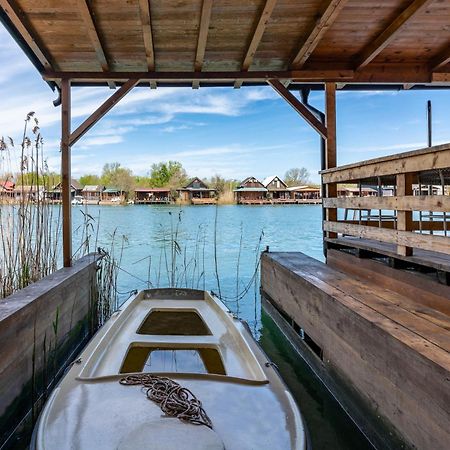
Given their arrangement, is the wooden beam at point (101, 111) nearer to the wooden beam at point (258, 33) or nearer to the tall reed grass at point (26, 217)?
the tall reed grass at point (26, 217)

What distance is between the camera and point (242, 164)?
4675 centimetres

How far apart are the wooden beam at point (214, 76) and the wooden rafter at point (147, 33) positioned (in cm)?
17

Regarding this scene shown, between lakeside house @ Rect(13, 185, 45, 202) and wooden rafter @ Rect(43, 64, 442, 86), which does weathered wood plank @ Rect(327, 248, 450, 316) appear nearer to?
wooden rafter @ Rect(43, 64, 442, 86)

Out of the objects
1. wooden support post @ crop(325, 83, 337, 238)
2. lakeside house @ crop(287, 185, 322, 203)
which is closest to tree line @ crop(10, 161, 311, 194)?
lakeside house @ crop(287, 185, 322, 203)

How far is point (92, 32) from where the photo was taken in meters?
3.37

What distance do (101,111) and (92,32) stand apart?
3.10ft

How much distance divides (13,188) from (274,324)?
306 cm

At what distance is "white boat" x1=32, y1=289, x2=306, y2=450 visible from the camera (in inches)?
54.4

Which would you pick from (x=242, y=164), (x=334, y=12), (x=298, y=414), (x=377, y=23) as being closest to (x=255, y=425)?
(x=298, y=414)

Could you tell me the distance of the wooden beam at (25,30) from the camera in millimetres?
2996

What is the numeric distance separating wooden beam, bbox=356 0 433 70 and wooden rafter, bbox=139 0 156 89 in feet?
6.74

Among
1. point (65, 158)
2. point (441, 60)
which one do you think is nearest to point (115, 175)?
point (65, 158)

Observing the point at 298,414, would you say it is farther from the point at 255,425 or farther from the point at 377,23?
the point at 377,23

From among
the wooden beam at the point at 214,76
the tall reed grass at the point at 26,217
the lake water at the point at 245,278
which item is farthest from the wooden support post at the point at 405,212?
the tall reed grass at the point at 26,217
